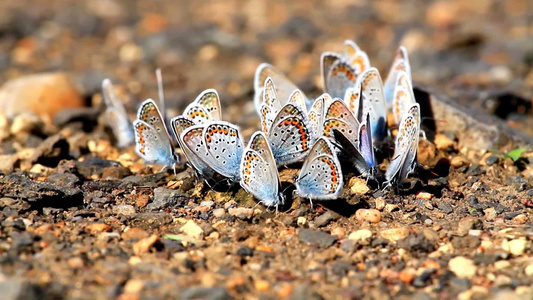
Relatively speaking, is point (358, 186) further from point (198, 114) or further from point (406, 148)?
point (198, 114)

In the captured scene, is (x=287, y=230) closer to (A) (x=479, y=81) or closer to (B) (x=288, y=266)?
(B) (x=288, y=266)

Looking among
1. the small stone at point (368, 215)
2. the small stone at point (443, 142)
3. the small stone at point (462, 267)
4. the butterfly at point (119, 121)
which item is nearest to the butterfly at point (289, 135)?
the small stone at point (368, 215)

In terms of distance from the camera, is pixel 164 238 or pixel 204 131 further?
pixel 204 131

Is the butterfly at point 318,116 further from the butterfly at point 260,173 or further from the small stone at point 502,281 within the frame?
the small stone at point 502,281

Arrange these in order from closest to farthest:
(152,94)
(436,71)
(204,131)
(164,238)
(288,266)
A: (288,266) < (164,238) < (204,131) < (152,94) < (436,71)

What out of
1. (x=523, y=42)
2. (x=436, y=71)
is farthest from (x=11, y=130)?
(x=523, y=42)
